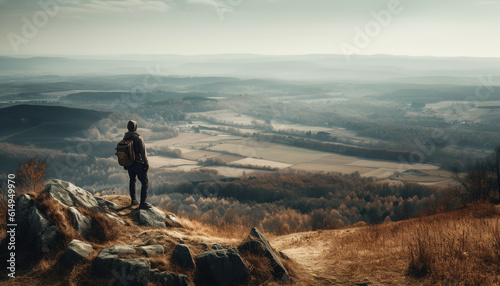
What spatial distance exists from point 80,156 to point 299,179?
85244mm

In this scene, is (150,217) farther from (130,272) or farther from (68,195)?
(130,272)

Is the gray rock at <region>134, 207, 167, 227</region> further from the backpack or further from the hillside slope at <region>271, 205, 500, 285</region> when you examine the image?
the hillside slope at <region>271, 205, 500, 285</region>

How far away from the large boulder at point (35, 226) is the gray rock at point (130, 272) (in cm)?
247

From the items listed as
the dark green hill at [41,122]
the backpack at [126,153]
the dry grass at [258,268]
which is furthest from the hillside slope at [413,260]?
the dark green hill at [41,122]

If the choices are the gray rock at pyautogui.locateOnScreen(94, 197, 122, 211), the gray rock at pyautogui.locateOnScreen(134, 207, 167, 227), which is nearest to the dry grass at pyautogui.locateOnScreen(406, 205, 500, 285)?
the gray rock at pyautogui.locateOnScreen(134, 207, 167, 227)

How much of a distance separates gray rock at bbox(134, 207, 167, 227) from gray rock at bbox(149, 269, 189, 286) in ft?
15.2

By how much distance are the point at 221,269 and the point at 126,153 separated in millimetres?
6575

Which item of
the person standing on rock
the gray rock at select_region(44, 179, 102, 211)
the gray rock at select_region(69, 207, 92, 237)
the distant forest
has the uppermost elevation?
the person standing on rock

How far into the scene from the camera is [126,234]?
504 inches

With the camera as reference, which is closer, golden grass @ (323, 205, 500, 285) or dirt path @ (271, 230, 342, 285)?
golden grass @ (323, 205, 500, 285)

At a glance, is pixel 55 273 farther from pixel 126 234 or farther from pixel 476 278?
pixel 476 278

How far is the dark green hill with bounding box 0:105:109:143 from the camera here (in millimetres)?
157038

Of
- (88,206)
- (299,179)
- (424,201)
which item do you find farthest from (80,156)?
(88,206)

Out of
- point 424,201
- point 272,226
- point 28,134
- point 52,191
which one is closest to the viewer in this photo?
point 52,191
